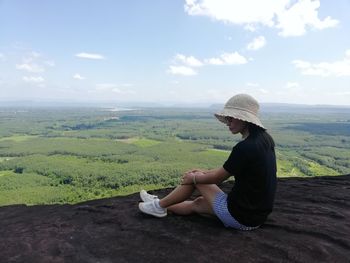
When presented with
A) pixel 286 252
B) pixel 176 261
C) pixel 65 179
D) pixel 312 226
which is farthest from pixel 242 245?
pixel 65 179

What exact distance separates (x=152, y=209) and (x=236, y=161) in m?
1.63

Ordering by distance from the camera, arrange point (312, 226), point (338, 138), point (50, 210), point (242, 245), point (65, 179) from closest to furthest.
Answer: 1. point (242, 245)
2. point (312, 226)
3. point (50, 210)
4. point (65, 179)
5. point (338, 138)

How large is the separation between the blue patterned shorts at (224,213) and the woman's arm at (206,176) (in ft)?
0.83

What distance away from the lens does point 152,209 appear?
5.58 m

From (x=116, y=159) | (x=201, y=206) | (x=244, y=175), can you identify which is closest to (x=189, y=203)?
(x=201, y=206)

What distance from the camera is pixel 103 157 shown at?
8519 centimetres

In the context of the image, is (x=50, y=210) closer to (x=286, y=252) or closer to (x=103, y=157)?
(x=286, y=252)

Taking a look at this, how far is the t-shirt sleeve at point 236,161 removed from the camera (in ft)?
14.7

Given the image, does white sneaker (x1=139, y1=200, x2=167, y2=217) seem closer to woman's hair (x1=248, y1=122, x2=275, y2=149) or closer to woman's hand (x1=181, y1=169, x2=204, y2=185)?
woman's hand (x1=181, y1=169, x2=204, y2=185)

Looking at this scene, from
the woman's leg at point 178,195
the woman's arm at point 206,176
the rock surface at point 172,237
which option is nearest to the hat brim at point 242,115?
the woman's arm at point 206,176

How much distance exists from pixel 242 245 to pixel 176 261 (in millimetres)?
797

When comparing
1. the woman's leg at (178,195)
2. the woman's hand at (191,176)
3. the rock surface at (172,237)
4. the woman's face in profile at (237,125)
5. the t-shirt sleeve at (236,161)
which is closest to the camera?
the rock surface at (172,237)

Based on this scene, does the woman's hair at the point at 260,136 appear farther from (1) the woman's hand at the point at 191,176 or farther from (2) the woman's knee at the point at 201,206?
(2) the woman's knee at the point at 201,206

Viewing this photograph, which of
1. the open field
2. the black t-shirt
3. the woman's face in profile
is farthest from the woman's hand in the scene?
the open field
